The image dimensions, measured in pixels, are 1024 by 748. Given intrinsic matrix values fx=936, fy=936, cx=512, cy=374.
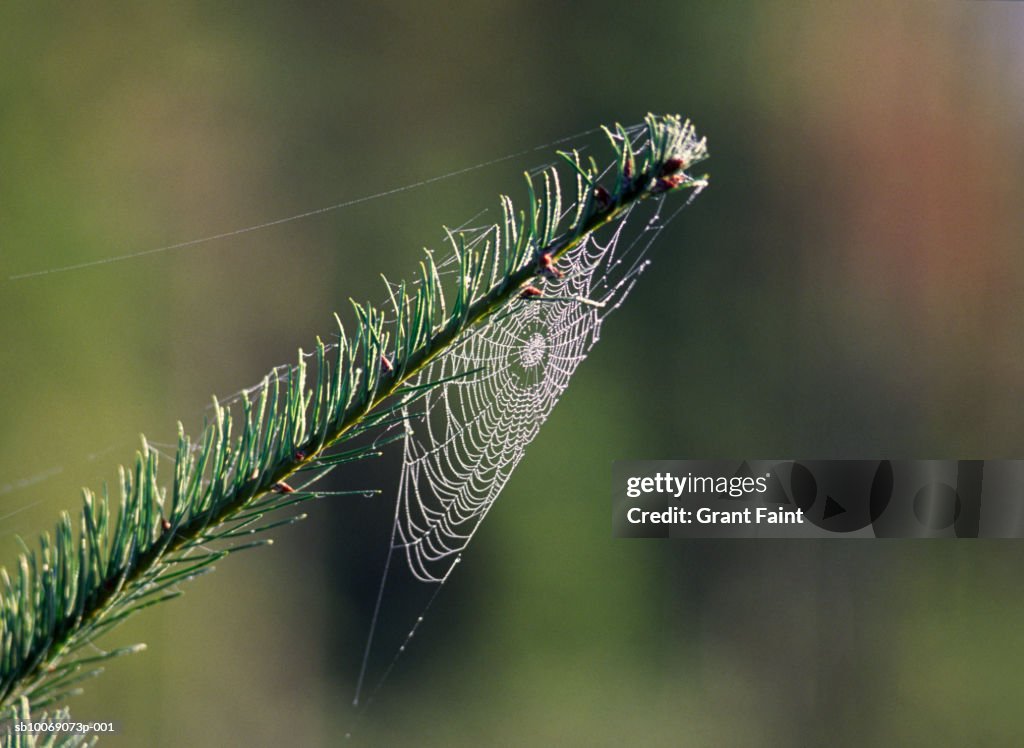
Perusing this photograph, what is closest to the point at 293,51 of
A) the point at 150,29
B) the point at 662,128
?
the point at 150,29

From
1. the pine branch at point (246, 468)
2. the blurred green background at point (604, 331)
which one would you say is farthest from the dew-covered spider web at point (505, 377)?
the blurred green background at point (604, 331)

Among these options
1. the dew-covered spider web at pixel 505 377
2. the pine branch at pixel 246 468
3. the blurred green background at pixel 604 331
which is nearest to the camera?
the pine branch at pixel 246 468

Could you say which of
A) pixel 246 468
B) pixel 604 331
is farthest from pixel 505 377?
pixel 604 331

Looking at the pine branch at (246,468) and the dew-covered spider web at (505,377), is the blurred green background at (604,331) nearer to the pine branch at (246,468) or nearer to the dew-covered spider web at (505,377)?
the dew-covered spider web at (505,377)

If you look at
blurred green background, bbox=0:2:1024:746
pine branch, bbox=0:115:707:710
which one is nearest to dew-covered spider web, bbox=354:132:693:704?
pine branch, bbox=0:115:707:710

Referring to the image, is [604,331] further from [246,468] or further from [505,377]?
[246,468]

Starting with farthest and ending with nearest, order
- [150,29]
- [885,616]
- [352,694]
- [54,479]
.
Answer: [885,616] → [352,694] → [150,29] → [54,479]

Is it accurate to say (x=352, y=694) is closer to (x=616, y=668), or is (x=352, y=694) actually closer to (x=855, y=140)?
(x=616, y=668)
